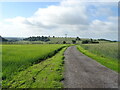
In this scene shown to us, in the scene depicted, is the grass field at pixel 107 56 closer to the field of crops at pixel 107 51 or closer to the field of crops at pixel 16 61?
the field of crops at pixel 107 51

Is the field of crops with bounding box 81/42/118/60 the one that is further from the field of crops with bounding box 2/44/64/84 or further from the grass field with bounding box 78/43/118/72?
the field of crops with bounding box 2/44/64/84

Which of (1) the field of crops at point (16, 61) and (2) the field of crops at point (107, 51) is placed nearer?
(1) the field of crops at point (16, 61)

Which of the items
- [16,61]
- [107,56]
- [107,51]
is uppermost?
[107,51]

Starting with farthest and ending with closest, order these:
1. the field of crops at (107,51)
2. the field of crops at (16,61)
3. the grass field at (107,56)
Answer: the field of crops at (107,51) < the grass field at (107,56) < the field of crops at (16,61)

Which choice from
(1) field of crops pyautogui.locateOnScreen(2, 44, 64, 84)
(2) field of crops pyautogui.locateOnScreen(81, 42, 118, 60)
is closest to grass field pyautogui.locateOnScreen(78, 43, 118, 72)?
(2) field of crops pyautogui.locateOnScreen(81, 42, 118, 60)

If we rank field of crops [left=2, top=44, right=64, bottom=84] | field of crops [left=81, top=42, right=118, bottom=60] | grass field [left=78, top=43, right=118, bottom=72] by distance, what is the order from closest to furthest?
field of crops [left=2, top=44, right=64, bottom=84] → grass field [left=78, top=43, right=118, bottom=72] → field of crops [left=81, top=42, right=118, bottom=60]

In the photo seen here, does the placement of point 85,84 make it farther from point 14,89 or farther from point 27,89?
point 14,89

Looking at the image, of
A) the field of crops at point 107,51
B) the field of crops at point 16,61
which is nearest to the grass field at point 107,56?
the field of crops at point 107,51

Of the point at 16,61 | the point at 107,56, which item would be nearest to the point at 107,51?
the point at 107,56

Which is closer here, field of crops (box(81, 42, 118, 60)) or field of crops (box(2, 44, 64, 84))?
field of crops (box(2, 44, 64, 84))

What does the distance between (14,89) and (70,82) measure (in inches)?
142

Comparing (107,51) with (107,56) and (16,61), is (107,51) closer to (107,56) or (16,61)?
(107,56)

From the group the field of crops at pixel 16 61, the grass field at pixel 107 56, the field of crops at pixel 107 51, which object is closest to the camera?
the field of crops at pixel 16 61

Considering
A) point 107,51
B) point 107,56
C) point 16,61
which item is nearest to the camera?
point 16,61
